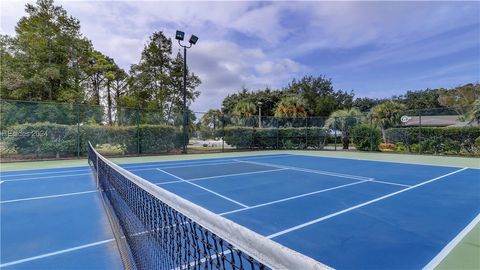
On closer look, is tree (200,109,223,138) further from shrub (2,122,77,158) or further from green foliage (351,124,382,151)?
green foliage (351,124,382,151)

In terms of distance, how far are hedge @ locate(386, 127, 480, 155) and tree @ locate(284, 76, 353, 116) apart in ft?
74.6

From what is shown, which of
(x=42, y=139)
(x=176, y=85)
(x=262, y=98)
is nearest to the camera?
(x=42, y=139)

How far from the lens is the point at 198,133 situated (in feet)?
56.8

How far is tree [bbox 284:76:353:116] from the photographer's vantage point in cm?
4053

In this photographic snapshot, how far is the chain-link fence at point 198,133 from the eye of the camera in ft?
39.8

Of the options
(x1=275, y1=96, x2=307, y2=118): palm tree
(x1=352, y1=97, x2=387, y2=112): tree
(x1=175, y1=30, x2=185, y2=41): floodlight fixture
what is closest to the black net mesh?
(x1=175, y1=30, x2=185, y2=41): floodlight fixture

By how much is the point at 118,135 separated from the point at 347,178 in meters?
11.7

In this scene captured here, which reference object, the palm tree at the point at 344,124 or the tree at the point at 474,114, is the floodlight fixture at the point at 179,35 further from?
the tree at the point at 474,114

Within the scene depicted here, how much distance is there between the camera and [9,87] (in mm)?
17078

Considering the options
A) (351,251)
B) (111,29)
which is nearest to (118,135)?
(111,29)

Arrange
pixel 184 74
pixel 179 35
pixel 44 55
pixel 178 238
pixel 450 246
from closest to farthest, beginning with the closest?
pixel 178 238 → pixel 450 246 → pixel 179 35 → pixel 184 74 → pixel 44 55

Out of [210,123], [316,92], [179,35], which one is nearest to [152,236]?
[179,35]

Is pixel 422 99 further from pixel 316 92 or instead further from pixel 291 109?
pixel 291 109

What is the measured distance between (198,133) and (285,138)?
7.04 m
